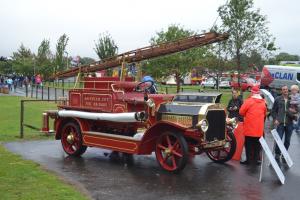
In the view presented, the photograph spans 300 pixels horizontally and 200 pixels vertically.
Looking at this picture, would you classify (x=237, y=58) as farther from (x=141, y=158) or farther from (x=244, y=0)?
(x=141, y=158)

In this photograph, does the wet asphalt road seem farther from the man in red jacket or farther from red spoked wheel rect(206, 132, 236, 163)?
the man in red jacket

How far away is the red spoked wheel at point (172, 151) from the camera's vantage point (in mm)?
8516

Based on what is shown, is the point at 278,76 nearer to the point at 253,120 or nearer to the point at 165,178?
the point at 253,120

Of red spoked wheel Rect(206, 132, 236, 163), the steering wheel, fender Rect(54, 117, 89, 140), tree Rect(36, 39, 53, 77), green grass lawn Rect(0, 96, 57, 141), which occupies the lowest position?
green grass lawn Rect(0, 96, 57, 141)

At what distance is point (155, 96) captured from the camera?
377 inches

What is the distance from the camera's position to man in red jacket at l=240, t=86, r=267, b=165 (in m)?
9.41

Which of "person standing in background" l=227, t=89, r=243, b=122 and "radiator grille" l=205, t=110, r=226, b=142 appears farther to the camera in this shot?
"person standing in background" l=227, t=89, r=243, b=122

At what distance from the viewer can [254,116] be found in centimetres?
941

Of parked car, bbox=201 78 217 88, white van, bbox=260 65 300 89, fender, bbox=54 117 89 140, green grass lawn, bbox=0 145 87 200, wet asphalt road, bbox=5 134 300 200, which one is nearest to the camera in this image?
green grass lawn, bbox=0 145 87 200

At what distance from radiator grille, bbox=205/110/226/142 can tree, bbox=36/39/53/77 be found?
5459 cm

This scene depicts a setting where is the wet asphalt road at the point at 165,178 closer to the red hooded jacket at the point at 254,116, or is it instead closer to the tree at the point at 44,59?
the red hooded jacket at the point at 254,116

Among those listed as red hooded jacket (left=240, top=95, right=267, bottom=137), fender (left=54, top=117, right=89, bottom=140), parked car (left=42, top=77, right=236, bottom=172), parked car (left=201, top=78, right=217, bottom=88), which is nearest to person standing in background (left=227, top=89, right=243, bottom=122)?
parked car (left=42, top=77, right=236, bottom=172)

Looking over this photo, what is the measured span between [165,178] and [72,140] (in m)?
3.14

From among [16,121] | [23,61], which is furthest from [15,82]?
[16,121]
